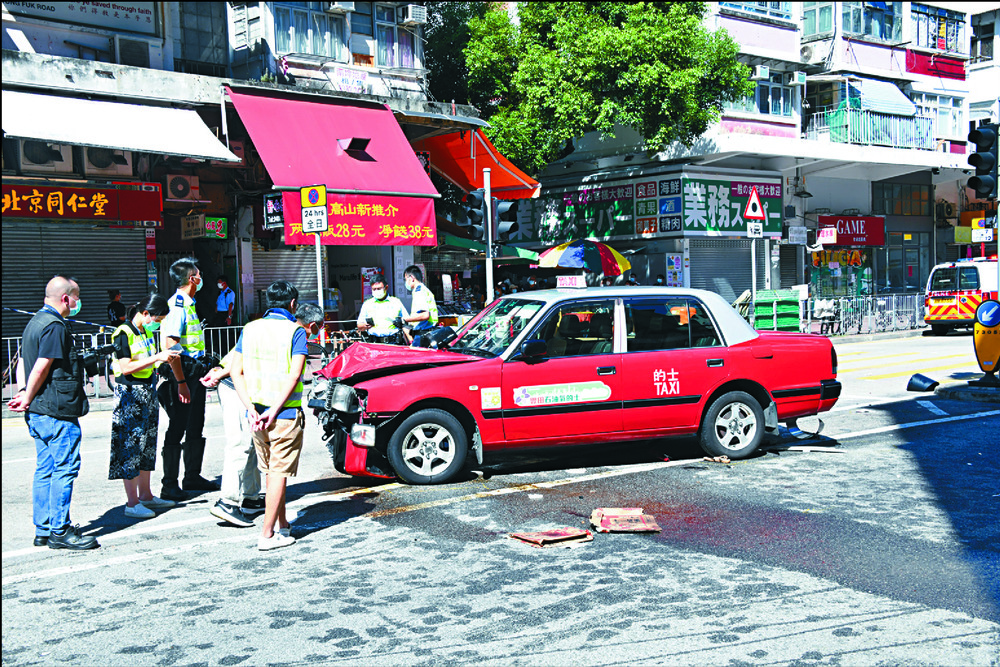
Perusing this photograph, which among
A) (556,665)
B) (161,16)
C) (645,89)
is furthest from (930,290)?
(556,665)

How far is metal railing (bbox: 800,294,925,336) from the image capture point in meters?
24.2

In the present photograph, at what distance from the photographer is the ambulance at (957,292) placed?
24016 mm

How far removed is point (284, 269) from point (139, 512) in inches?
575

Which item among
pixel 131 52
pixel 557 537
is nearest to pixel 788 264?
pixel 131 52

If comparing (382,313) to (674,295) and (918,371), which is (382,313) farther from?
(918,371)

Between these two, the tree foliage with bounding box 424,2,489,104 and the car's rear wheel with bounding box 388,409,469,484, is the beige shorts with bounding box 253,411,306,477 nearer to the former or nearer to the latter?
the car's rear wheel with bounding box 388,409,469,484

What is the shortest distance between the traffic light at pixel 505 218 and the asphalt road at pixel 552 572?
25.1 ft

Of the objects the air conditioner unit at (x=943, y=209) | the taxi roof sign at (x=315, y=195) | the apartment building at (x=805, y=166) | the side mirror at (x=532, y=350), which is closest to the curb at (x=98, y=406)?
the taxi roof sign at (x=315, y=195)

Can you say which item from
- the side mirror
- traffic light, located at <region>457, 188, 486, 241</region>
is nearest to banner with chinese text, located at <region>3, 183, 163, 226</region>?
traffic light, located at <region>457, 188, 486, 241</region>

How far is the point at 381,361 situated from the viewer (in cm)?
755

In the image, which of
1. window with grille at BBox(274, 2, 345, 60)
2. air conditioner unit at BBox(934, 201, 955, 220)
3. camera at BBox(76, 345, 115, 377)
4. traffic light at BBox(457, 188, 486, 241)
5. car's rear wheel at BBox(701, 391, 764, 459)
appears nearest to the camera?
camera at BBox(76, 345, 115, 377)

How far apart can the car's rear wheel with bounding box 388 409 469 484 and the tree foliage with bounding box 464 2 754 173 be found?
17914 mm

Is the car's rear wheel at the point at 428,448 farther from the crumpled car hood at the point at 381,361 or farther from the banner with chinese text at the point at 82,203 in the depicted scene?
the banner with chinese text at the point at 82,203

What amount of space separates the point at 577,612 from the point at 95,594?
8.86 ft
